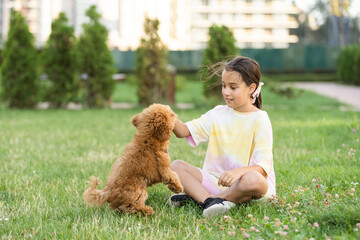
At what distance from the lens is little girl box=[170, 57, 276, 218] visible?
10.4 ft

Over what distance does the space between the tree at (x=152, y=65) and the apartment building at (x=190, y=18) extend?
62587 millimetres

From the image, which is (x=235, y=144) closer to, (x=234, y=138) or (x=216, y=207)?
(x=234, y=138)

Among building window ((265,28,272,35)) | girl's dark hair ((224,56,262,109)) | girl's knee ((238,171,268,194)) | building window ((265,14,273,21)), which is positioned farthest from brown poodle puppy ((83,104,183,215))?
building window ((265,28,272,35))

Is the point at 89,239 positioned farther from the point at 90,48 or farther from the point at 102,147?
the point at 90,48

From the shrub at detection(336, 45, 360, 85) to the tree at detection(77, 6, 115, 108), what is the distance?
15.3 m

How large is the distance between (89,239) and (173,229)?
1.88ft

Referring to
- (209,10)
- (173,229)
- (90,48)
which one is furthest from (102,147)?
(209,10)

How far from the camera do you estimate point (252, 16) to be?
261 ft

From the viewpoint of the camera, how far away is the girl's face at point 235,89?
330cm

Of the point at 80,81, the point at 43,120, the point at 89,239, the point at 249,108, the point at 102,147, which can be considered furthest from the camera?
the point at 80,81

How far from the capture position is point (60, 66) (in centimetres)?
1241

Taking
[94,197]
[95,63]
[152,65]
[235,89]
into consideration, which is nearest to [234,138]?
[235,89]

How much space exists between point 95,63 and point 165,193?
9.04 metres

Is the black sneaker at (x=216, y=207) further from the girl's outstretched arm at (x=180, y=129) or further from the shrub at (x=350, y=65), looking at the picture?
the shrub at (x=350, y=65)
